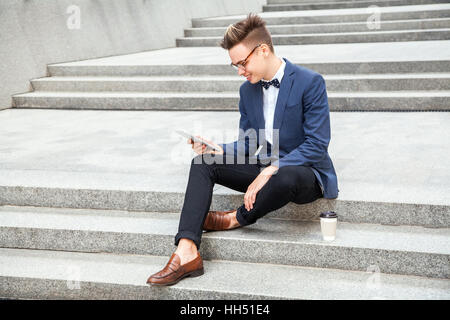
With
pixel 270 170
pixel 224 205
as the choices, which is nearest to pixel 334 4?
pixel 224 205

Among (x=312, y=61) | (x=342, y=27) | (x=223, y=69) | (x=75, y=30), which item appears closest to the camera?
(x=312, y=61)

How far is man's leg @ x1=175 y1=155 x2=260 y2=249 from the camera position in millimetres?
3145

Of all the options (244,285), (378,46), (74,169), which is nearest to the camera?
(244,285)

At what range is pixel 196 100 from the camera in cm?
655

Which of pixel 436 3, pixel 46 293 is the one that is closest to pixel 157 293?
pixel 46 293

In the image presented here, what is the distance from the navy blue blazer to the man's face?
0.16 m

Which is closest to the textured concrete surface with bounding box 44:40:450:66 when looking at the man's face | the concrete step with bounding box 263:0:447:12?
the concrete step with bounding box 263:0:447:12

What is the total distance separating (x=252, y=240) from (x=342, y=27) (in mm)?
6752

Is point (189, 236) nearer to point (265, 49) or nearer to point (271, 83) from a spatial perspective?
point (271, 83)

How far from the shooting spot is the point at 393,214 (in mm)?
3363

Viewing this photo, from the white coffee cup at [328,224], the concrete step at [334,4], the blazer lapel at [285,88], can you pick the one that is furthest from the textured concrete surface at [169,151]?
the concrete step at [334,4]

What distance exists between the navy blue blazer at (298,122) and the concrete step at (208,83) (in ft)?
10.4

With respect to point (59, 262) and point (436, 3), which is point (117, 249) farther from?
point (436, 3)

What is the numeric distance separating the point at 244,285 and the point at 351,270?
1.90 ft
